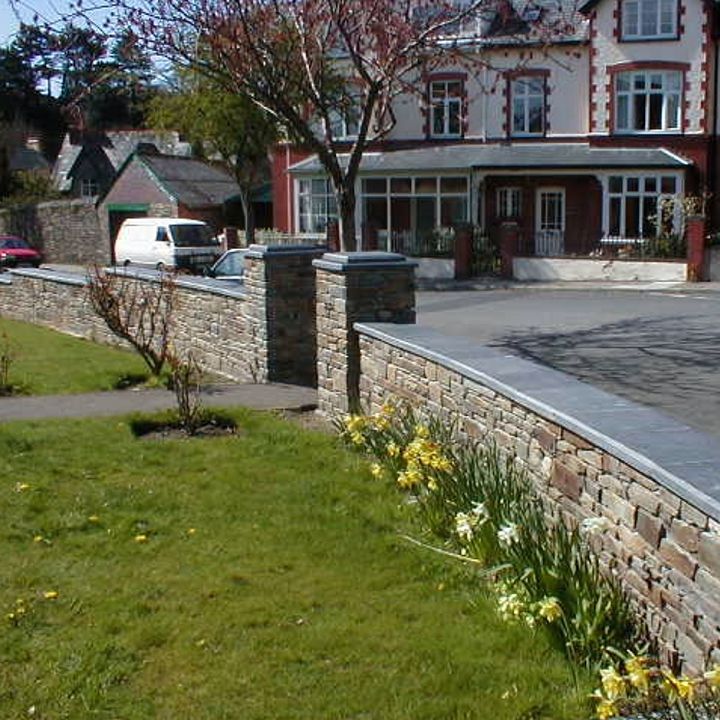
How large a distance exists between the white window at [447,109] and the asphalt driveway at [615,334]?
1152 cm

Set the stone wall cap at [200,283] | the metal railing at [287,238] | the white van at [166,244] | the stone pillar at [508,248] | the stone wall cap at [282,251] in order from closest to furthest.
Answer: the stone wall cap at [282,251] < the stone wall cap at [200,283] < the stone pillar at [508,248] < the white van at [166,244] < the metal railing at [287,238]

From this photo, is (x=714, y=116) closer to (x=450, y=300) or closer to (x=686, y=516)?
(x=450, y=300)

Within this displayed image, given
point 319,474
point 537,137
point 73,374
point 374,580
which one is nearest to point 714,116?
point 537,137

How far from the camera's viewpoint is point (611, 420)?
6.12 metres

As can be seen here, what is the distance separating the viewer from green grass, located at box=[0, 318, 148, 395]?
45.5 feet

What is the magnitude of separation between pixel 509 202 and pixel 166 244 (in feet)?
38.7

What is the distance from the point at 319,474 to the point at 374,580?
2553mm

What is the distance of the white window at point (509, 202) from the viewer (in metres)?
38.8

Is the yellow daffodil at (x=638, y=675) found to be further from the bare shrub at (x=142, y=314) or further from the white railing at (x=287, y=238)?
the white railing at (x=287, y=238)

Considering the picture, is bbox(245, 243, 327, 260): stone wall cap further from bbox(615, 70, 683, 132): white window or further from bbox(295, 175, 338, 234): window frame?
bbox(295, 175, 338, 234): window frame

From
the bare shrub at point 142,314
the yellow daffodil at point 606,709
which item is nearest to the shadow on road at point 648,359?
the bare shrub at point 142,314

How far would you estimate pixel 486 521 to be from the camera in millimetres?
6566

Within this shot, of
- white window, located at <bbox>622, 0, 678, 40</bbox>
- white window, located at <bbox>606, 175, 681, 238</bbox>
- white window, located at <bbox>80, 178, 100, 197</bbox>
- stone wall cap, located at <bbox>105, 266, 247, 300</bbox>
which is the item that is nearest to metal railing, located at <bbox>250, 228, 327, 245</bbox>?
white window, located at <bbox>606, 175, 681, 238</bbox>

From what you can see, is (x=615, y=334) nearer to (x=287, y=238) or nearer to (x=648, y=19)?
(x=648, y=19)
